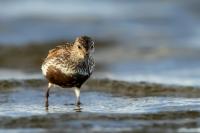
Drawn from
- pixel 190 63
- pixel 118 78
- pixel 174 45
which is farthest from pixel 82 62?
pixel 174 45

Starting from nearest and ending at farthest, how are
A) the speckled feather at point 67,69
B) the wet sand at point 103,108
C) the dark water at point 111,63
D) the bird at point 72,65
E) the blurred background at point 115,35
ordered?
the wet sand at point 103,108
the dark water at point 111,63
the bird at point 72,65
the speckled feather at point 67,69
the blurred background at point 115,35

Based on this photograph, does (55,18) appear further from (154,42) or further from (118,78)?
(118,78)

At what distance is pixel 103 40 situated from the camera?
2447cm

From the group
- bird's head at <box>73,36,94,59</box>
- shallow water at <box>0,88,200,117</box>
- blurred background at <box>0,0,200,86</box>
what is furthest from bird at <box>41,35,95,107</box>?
blurred background at <box>0,0,200,86</box>

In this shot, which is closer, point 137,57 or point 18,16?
point 137,57

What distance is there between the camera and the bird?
1403cm

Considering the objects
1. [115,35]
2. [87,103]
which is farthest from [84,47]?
[115,35]

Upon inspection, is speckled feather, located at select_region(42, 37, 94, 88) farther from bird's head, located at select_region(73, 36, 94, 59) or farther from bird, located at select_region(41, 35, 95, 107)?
bird's head, located at select_region(73, 36, 94, 59)

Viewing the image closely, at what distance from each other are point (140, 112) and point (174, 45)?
1007 cm

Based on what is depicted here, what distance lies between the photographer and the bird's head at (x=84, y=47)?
45.4 feet

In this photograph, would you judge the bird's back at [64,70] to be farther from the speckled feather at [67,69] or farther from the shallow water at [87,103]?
the shallow water at [87,103]

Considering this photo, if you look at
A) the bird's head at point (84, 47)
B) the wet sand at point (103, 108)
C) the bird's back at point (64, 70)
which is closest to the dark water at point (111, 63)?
the wet sand at point (103, 108)

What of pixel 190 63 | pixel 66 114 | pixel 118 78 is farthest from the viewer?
pixel 190 63

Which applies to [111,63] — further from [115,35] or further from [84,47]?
[84,47]
